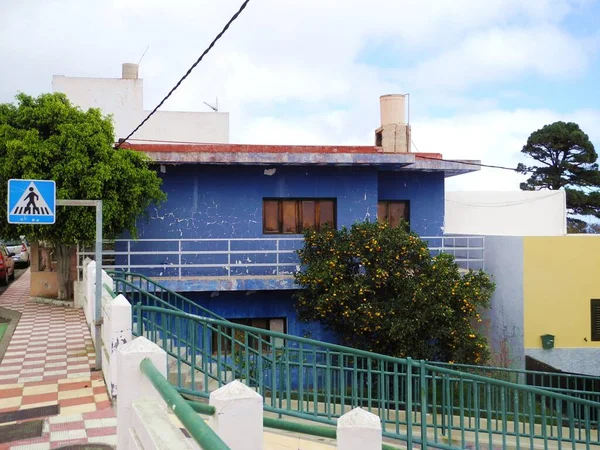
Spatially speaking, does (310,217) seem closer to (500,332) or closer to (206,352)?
(500,332)

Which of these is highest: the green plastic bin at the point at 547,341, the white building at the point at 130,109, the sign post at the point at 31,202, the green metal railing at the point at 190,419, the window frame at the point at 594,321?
the white building at the point at 130,109

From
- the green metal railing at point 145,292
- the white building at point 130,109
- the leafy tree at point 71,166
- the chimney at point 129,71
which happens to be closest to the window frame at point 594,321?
the green metal railing at point 145,292

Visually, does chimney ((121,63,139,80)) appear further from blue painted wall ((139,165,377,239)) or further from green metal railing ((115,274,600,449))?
green metal railing ((115,274,600,449))

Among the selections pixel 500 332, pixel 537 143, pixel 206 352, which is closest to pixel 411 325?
pixel 500 332

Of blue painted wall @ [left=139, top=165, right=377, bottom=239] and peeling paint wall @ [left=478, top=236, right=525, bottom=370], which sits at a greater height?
blue painted wall @ [left=139, top=165, right=377, bottom=239]

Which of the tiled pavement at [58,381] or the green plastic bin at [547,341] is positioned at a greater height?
the tiled pavement at [58,381]

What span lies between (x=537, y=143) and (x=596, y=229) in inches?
409

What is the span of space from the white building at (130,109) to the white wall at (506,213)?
11538mm

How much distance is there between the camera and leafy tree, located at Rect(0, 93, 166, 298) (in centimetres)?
1310

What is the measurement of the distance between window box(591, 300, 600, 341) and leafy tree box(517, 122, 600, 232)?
66.1ft

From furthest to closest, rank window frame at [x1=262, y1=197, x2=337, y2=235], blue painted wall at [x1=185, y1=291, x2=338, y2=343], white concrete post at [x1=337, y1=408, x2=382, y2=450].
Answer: window frame at [x1=262, y1=197, x2=337, y2=235]
blue painted wall at [x1=185, y1=291, x2=338, y2=343]
white concrete post at [x1=337, y1=408, x2=382, y2=450]

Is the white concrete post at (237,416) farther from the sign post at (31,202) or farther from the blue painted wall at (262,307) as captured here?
the blue painted wall at (262,307)

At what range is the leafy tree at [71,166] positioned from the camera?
13.1 m

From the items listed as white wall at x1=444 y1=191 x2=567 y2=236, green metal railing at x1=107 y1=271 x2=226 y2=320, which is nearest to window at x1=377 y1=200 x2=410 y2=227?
green metal railing at x1=107 y1=271 x2=226 y2=320
